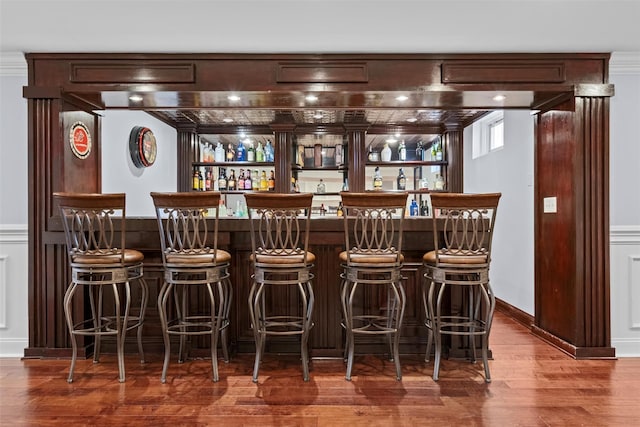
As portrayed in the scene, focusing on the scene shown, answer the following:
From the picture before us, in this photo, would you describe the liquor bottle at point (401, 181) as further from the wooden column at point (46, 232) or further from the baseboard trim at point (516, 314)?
the wooden column at point (46, 232)

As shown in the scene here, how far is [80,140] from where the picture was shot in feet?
11.0

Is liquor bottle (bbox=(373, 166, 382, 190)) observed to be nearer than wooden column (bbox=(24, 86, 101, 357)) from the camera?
No

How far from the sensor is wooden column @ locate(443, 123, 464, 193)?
543 cm

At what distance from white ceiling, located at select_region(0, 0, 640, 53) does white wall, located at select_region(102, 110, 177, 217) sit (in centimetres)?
116

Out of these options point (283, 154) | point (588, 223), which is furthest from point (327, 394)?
point (283, 154)

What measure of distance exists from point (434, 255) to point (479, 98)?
1432mm

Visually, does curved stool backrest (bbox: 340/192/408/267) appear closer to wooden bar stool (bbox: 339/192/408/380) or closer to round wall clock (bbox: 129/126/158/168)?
wooden bar stool (bbox: 339/192/408/380)

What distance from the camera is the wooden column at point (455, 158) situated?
214 inches

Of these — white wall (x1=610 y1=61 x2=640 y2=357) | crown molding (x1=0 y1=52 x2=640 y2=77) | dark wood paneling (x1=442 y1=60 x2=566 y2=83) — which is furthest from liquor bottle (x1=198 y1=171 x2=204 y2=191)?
white wall (x1=610 y1=61 x2=640 y2=357)

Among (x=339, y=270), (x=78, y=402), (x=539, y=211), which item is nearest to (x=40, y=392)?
(x=78, y=402)

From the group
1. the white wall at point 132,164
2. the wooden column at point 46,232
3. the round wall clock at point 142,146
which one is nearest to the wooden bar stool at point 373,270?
the wooden column at point 46,232

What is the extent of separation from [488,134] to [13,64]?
4977 millimetres

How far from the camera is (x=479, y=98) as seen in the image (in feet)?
10.7

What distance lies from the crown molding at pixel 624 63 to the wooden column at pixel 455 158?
231 centimetres
